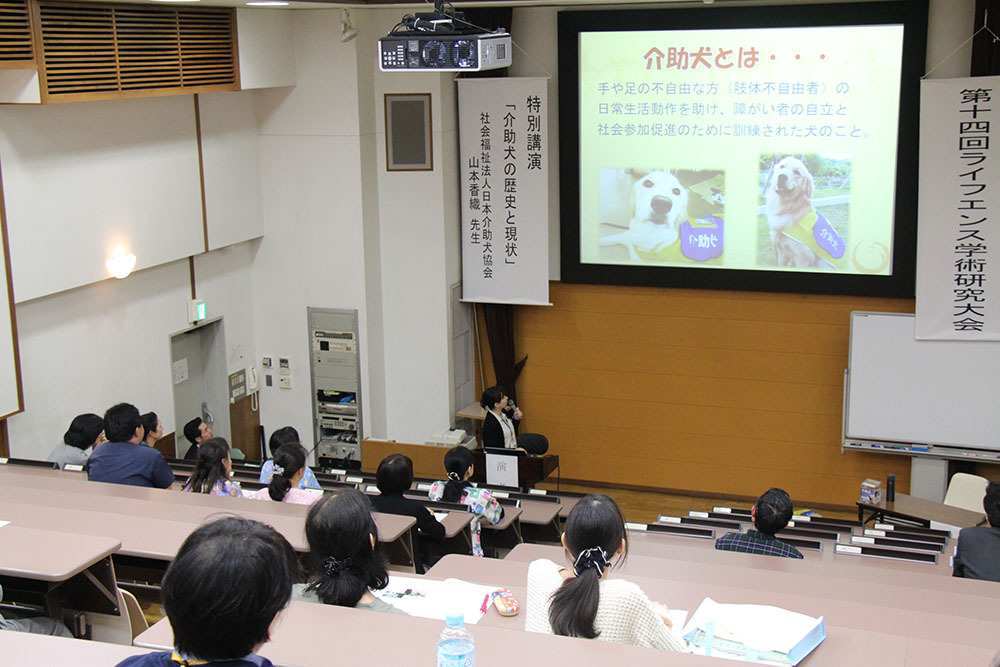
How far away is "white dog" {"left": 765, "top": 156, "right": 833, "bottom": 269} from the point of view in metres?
8.20

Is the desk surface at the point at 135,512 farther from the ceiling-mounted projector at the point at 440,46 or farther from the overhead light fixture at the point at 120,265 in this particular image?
the ceiling-mounted projector at the point at 440,46

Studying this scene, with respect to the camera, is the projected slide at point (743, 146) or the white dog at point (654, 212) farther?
the white dog at point (654, 212)

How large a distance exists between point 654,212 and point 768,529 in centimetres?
411

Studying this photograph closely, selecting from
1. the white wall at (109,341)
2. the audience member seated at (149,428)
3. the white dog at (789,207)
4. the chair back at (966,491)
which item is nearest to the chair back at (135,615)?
the audience member seated at (149,428)

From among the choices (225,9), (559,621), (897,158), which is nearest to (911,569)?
(559,621)

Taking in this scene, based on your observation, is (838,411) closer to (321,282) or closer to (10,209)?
(321,282)

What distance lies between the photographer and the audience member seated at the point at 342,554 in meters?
2.84

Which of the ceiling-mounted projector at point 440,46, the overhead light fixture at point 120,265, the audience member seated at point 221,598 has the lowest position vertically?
the audience member seated at point 221,598

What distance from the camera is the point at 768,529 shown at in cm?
511

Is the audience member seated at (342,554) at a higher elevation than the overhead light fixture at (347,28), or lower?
lower

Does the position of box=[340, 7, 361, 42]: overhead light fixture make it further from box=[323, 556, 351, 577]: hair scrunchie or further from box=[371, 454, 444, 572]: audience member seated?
box=[323, 556, 351, 577]: hair scrunchie

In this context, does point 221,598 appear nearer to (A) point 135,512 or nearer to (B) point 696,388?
(A) point 135,512

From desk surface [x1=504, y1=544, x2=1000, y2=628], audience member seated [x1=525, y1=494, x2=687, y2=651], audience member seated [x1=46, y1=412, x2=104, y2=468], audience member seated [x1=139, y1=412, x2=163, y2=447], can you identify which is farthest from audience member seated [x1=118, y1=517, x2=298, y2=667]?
audience member seated [x1=46, y1=412, x2=104, y2=468]

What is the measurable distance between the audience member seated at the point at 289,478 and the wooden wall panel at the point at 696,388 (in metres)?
4.49
